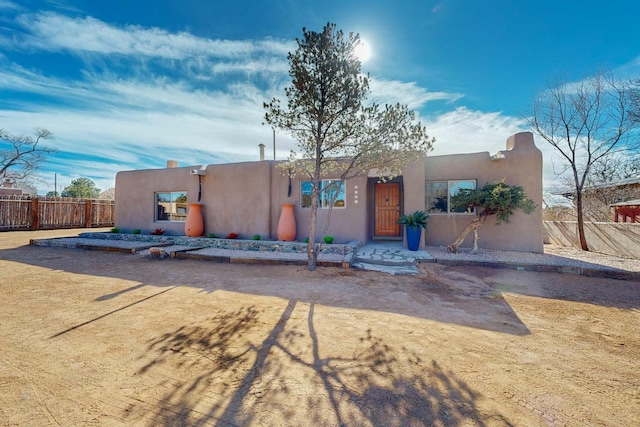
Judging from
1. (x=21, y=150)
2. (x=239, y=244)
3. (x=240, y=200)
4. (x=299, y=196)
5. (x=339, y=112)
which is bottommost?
(x=239, y=244)

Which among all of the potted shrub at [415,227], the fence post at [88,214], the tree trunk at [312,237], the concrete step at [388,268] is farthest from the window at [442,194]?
the fence post at [88,214]

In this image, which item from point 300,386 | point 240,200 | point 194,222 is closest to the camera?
point 300,386

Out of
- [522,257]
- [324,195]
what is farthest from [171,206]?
[522,257]

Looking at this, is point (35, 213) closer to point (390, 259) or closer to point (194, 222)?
point (194, 222)

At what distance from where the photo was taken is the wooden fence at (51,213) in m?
14.1

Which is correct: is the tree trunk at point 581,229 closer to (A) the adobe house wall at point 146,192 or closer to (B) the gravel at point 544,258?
(B) the gravel at point 544,258

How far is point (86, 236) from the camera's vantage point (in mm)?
10867

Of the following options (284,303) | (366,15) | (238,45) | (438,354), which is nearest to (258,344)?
(284,303)

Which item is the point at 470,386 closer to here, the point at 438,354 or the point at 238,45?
the point at 438,354

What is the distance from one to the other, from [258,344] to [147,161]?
2758cm

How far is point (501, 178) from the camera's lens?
8.40 meters

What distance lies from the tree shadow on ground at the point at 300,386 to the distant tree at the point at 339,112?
3.73 m

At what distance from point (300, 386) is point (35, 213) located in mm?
20256

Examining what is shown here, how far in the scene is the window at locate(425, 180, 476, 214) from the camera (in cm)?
877
